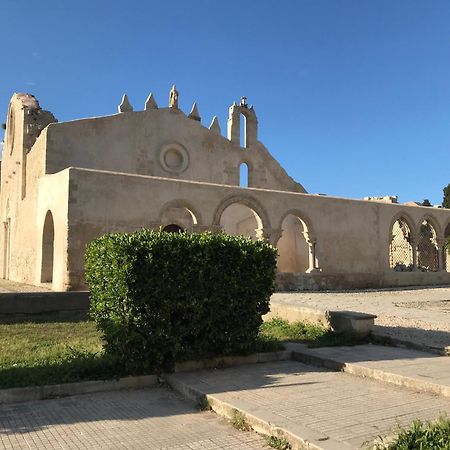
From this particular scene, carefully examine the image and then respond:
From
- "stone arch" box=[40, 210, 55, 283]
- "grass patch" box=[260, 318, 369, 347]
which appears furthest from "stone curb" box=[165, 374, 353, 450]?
"stone arch" box=[40, 210, 55, 283]

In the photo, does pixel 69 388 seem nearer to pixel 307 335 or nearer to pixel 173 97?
pixel 307 335

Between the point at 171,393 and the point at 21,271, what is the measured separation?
17854mm

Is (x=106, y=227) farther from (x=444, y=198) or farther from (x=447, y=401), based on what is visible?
(x=444, y=198)

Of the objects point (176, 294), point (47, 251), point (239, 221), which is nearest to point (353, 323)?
point (176, 294)

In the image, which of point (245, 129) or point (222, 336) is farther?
point (245, 129)

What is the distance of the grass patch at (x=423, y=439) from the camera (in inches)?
117

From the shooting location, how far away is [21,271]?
68.4 feet

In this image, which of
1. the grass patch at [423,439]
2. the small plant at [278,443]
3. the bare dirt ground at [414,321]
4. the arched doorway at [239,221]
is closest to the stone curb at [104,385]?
the small plant at [278,443]

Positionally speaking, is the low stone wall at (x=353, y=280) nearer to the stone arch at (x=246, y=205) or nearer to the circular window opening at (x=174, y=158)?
the stone arch at (x=246, y=205)

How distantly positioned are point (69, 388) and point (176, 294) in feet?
5.06

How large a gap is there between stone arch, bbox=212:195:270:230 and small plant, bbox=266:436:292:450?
12.7 meters

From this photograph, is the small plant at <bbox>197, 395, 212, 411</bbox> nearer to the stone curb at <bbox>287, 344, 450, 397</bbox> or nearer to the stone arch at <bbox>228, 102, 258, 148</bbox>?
the stone curb at <bbox>287, 344, 450, 397</bbox>

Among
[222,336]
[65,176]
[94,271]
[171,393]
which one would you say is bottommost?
[171,393]

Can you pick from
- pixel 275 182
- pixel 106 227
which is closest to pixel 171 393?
pixel 106 227
